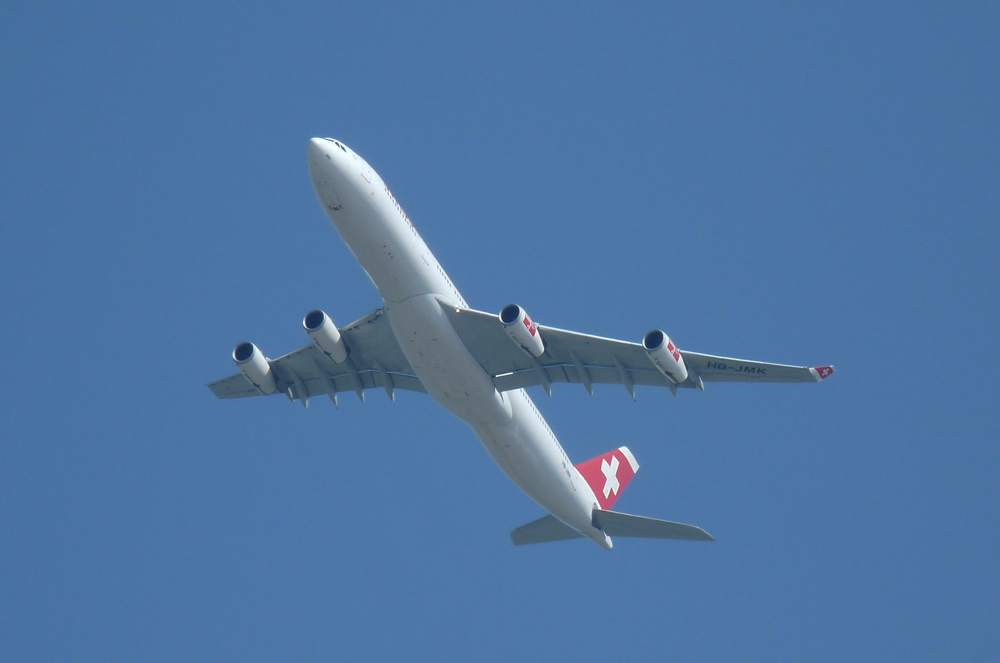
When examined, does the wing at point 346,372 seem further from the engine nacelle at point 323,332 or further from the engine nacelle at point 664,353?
the engine nacelle at point 664,353

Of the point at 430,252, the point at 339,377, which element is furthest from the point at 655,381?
the point at 339,377

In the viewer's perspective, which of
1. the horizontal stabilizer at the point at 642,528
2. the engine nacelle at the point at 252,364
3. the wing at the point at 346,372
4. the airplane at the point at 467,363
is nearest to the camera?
the airplane at the point at 467,363

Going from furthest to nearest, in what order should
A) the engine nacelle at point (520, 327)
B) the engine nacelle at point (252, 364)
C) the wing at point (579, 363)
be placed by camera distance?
the engine nacelle at point (252, 364), the wing at point (579, 363), the engine nacelle at point (520, 327)

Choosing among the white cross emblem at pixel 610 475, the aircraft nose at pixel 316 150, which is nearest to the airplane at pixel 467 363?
the aircraft nose at pixel 316 150

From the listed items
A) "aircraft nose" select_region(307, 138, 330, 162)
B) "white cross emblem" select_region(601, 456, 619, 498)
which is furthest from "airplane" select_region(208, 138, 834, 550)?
"white cross emblem" select_region(601, 456, 619, 498)

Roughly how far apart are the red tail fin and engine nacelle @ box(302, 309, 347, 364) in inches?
394

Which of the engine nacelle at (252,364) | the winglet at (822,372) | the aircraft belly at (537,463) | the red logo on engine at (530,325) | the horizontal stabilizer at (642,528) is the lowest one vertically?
the horizontal stabilizer at (642,528)

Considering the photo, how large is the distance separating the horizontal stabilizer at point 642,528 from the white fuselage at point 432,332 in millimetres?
581

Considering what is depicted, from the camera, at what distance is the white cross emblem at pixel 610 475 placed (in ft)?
134

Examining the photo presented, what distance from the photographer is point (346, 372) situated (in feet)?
124

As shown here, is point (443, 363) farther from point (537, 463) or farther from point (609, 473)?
point (609, 473)

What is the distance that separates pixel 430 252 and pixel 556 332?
14.8 feet

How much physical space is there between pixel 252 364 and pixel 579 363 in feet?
35.0

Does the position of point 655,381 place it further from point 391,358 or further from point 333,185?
point 333,185
